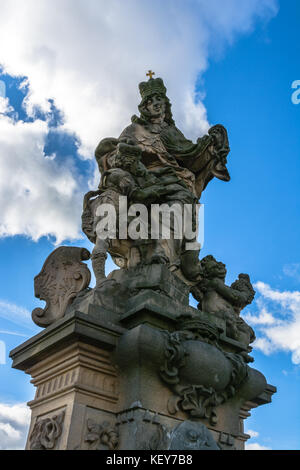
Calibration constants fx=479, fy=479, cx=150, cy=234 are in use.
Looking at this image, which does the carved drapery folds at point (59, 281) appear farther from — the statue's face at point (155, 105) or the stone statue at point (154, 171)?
the statue's face at point (155, 105)

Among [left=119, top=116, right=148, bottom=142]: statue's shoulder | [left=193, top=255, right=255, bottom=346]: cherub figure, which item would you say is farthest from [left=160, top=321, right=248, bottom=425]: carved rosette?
[left=119, top=116, right=148, bottom=142]: statue's shoulder

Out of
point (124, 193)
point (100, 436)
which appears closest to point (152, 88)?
point (124, 193)

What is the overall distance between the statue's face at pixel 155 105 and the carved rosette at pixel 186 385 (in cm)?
447

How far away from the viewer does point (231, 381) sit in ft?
17.9

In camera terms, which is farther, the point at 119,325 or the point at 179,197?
the point at 179,197

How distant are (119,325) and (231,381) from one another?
1431 millimetres

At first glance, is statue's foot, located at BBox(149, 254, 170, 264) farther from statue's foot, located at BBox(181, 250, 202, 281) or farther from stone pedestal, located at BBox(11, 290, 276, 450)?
statue's foot, located at BBox(181, 250, 202, 281)

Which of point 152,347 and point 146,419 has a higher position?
point 152,347

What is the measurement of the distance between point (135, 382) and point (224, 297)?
2.66 meters

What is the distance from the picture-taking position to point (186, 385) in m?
5.14

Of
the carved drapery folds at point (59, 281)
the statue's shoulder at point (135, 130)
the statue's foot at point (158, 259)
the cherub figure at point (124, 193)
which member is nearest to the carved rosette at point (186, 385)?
the statue's foot at point (158, 259)

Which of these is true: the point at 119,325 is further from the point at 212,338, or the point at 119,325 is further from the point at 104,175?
the point at 104,175

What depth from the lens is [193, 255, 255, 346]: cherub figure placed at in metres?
6.77
